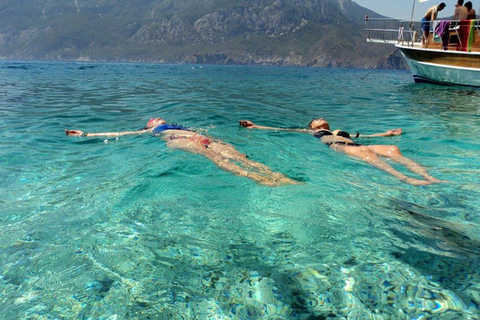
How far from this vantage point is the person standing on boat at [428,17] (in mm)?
18516

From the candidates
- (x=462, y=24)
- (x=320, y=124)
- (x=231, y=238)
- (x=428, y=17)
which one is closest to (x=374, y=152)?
(x=320, y=124)

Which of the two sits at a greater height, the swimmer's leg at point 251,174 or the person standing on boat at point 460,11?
the person standing on boat at point 460,11

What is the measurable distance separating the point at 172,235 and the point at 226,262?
0.76m

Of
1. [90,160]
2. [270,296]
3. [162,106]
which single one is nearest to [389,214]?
[270,296]

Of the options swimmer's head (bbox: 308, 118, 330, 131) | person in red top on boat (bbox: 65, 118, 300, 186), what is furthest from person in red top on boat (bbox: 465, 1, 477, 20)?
person in red top on boat (bbox: 65, 118, 300, 186)

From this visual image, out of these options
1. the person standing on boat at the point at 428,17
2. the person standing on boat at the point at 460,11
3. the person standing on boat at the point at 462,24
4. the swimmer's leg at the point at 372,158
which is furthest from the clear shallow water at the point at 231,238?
the person standing on boat at the point at 428,17

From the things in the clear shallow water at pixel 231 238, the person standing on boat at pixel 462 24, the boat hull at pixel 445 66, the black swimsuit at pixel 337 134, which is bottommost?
the clear shallow water at pixel 231 238

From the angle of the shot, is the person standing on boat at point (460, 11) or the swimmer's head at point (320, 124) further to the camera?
the person standing on boat at point (460, 11)

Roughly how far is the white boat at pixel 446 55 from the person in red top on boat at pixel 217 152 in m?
16.0

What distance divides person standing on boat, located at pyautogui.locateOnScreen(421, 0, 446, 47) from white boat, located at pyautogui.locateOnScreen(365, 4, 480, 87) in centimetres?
23

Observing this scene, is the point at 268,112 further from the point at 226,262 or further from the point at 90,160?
the point at 226,262

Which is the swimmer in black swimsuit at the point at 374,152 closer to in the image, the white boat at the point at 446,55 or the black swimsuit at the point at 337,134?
the black swimsuit at the point at 337,134

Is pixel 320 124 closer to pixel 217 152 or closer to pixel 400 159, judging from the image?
pixel 400 159

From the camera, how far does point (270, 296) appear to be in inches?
97.7
